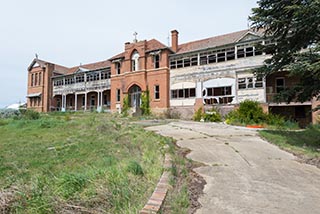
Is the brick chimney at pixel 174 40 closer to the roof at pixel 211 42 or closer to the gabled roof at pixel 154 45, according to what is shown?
the roof at pixel 211 42

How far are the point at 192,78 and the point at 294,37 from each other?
16.7 meters

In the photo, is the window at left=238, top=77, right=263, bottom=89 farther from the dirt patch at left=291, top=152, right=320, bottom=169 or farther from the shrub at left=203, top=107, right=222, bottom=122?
the dirt patch at left=291, top=152, right=320, bottom=169

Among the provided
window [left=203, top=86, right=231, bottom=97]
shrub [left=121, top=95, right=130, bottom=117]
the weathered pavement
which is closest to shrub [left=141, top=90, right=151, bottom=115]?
shrub [left=121, top=95, right=130, bottom=117]

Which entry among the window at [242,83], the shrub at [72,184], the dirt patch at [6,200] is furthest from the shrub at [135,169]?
the window at [242,83]

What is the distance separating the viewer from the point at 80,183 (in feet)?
13.4

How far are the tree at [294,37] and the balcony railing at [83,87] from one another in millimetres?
26289

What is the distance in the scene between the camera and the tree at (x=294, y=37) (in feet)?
26.6

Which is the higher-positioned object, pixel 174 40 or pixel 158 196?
pixel 174 40

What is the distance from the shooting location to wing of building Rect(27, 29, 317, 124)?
22562 millimetres

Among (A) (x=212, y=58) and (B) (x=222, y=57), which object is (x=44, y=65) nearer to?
(A) (x=212, y=58)

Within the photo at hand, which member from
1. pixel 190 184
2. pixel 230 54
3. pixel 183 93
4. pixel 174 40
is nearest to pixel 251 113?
pixel 230 54

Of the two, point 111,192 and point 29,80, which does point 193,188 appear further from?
point 29,80

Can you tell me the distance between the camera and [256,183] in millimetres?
4492

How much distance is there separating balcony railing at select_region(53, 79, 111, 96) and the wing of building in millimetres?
151
